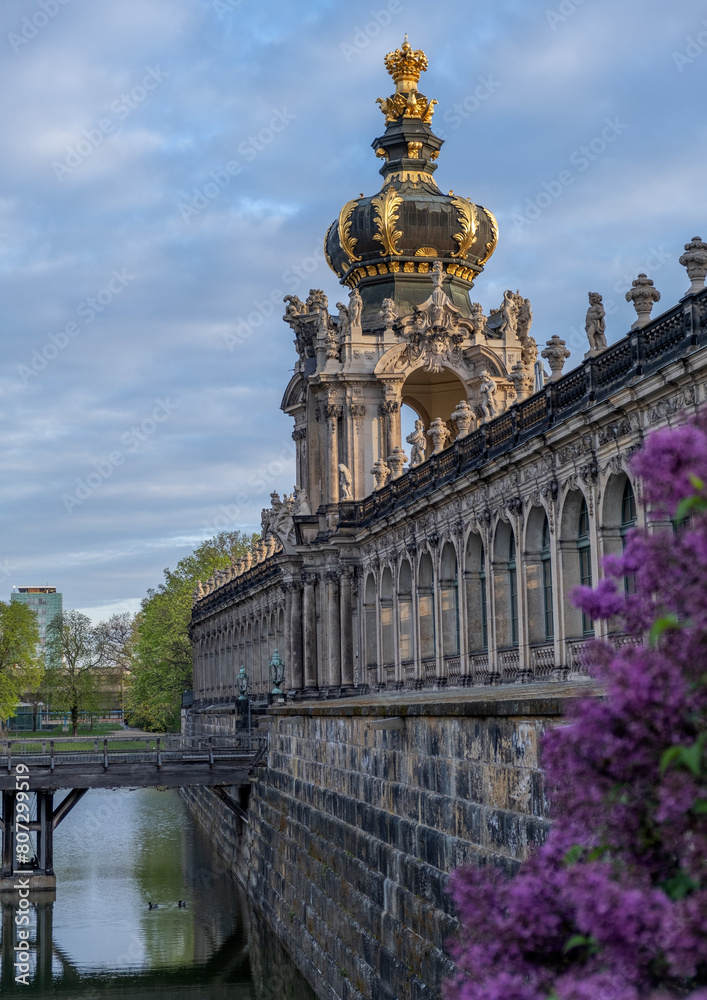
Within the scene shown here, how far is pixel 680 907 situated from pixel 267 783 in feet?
111

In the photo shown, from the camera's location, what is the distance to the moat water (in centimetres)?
2833

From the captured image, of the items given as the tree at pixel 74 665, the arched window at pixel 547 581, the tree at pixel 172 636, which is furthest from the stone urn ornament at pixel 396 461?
the tree at pixel 74 665

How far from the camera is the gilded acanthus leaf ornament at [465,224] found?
51.7 metres

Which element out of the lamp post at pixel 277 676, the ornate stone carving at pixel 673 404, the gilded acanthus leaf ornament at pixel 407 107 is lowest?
the lamp post at pixel 277 676

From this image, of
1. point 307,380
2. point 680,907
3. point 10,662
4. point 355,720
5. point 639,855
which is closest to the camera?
point 680,907

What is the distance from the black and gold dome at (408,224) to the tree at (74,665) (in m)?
80.2

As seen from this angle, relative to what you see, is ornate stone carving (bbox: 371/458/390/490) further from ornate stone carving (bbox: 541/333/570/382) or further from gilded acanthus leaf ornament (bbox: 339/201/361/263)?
ornate stone carving (bbox: 541/333/570/382)

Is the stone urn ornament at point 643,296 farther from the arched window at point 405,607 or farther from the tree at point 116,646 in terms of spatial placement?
the tree at point 116,646

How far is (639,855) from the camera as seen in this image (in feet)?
18.0

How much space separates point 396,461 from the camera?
4506 cm

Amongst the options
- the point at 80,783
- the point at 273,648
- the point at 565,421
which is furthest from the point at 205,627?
the point at 565,421

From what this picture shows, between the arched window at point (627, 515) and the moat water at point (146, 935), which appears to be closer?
the arched window at point (627, 515)

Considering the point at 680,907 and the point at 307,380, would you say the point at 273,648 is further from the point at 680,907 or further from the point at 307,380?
the point at 680,907

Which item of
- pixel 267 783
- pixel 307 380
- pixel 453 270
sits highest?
pixel 453 270
